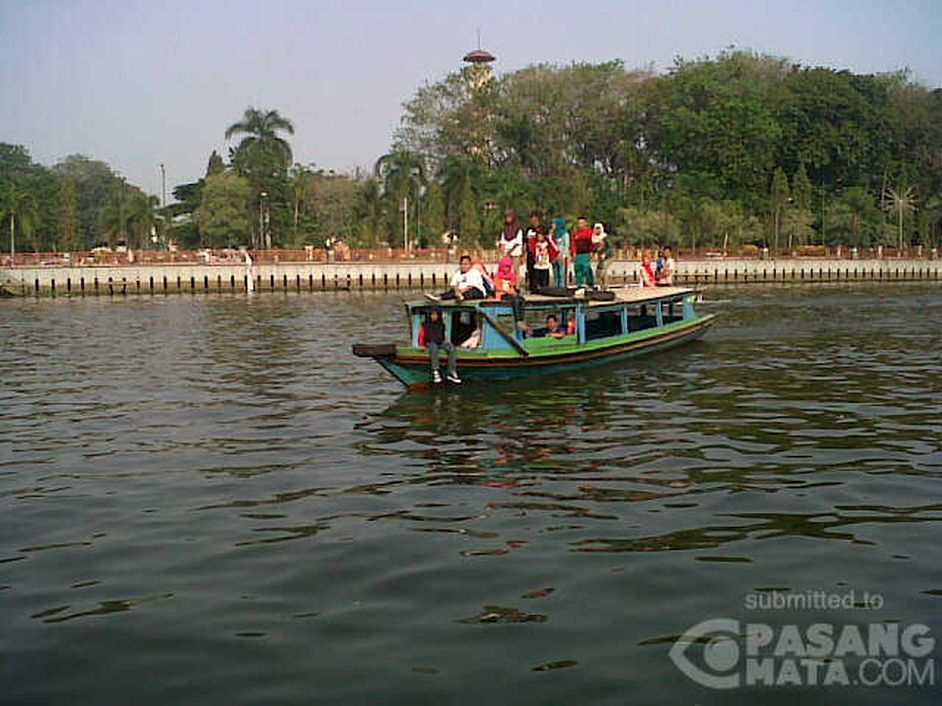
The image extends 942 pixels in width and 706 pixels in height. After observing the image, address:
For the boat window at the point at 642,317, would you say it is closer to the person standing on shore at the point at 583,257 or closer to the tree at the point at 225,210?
the person standing on shore at the point at 583,257

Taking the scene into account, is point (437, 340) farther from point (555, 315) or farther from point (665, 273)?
point (665, 273)

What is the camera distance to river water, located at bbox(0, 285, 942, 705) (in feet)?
25.2

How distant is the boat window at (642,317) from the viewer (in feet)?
89.5

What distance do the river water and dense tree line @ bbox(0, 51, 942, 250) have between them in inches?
2582

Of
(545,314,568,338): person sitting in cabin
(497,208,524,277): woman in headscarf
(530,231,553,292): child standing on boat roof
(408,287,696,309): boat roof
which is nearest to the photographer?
(408,287,696,309): boat roof

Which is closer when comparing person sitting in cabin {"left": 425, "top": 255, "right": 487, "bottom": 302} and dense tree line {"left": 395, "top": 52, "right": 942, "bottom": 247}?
person sitting in cabin {"left": 425, "top": 255, "right": 487, "bottom": 302}

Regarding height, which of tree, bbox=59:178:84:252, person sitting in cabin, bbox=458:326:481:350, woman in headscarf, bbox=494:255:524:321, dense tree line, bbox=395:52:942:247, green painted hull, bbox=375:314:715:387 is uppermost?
dense tree line, bbox=395:52:942:247

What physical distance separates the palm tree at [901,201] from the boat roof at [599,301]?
75047 mm

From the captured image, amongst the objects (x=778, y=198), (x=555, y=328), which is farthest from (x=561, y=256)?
(x=778, y=198)

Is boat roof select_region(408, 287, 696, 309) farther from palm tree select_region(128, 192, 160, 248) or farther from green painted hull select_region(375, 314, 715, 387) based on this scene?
palm tree select_region(128, 192, 160, 248)

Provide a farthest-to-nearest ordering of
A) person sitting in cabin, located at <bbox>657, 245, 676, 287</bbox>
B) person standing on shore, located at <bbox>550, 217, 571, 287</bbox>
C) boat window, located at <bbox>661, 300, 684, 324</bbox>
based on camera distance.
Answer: person sitting in cabin, located at <bbox>657, 245, 676, 287</bbox>
boat window, located at <bbox>661, 300, 684, 324</bbox>
person standing on shore, located at <bbox>550, 217, 571, 287</bbox>

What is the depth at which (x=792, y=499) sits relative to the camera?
12031 millimetres

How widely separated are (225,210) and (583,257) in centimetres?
6489

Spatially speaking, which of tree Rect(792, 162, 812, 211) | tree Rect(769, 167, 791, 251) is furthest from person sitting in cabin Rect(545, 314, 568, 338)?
tree Rect(792, 162, 812, 211)
